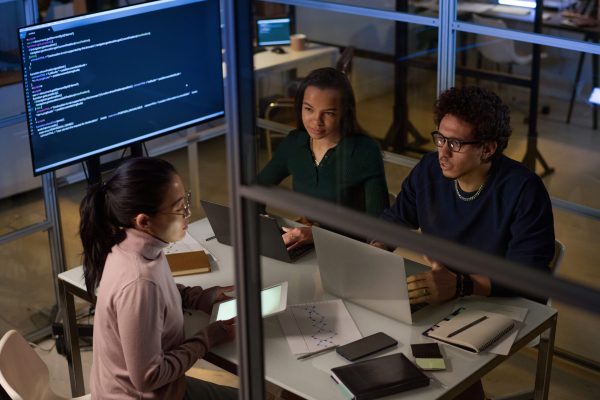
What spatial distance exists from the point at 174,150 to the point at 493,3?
73.0 inches

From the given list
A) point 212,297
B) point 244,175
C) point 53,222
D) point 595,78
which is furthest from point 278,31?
point 244,175

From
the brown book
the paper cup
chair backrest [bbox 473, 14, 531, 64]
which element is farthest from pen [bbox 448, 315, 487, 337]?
the paper cup

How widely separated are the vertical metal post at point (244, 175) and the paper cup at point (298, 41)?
12.2ft

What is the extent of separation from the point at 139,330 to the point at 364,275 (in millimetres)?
589

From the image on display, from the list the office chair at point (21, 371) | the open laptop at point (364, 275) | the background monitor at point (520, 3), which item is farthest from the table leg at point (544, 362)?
the background monitor at point (520, 3)

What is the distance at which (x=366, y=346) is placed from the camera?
2.16 m

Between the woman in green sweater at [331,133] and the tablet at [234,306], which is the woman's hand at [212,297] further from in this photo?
the woman in green sweater at [331,133]

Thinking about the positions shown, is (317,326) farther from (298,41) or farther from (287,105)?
(298,41)

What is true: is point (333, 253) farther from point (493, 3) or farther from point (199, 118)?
point (493, 3)

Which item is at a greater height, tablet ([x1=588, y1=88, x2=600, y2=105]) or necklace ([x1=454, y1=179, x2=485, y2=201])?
necklace ([x1=454, y1=179, x2=485, y2=201])

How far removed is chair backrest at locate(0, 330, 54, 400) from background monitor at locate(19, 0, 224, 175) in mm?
880

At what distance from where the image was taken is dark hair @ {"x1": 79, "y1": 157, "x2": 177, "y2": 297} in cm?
212

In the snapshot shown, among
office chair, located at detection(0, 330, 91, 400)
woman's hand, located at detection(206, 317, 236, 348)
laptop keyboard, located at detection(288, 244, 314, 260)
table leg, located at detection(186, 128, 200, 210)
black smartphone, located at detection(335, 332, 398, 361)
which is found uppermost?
laptop keyboard, located at detection(288, 244, 314, 260)

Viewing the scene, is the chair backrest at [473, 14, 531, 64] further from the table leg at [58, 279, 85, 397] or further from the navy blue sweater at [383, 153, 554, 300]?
the table leg at [58, 279, 85, 397]
